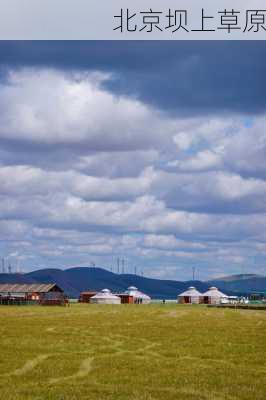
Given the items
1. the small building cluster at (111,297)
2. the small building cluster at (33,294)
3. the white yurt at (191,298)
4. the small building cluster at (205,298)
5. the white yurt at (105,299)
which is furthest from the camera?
the white yurt at (191,298)

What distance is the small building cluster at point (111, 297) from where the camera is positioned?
536 feet

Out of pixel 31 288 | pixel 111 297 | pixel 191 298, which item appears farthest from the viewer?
pixel 191 298

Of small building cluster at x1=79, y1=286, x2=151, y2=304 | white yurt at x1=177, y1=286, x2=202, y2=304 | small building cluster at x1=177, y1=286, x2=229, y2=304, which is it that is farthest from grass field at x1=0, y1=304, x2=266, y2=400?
white yurt at x1=177, y1=286, x2=202, y2=304

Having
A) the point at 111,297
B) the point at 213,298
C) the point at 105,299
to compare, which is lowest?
the point at 105,299

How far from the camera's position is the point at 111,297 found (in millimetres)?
163875

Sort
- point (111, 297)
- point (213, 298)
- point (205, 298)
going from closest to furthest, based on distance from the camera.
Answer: point (111, 297) < point (213, 298) < point (205, 298)

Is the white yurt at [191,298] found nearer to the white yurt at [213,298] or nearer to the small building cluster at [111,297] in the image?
the white yurt at [213,298]

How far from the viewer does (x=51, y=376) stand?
27.4 metres

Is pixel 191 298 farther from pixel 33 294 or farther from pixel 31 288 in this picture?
pixel 33 294

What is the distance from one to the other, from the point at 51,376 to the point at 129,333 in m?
20.5

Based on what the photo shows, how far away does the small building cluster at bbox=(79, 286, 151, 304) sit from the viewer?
6427 inches

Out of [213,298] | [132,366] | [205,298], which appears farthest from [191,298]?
[132,366]

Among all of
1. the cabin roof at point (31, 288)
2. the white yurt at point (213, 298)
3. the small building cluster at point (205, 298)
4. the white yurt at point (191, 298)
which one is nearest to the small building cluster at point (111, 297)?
the cabin roof at point (31, 288)

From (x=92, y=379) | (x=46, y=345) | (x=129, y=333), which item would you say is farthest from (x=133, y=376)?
(x=129, y=333)
